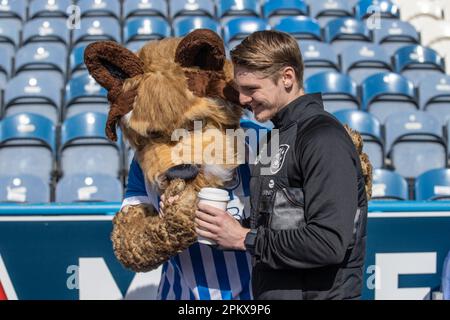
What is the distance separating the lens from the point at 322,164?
1867 millimetres

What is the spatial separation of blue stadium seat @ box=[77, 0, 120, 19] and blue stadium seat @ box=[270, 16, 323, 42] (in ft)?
6.15

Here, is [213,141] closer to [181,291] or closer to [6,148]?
[181,291]

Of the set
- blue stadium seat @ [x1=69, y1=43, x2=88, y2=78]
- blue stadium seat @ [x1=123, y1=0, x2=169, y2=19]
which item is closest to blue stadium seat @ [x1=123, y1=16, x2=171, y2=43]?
blue stadium seat @ [x1=123, y1=0, x2=169, y2=19]

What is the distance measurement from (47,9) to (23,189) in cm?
387

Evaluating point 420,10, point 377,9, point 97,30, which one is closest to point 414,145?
point 377,9

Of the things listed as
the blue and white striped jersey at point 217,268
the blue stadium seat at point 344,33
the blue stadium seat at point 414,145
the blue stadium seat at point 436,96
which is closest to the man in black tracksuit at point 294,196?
the blue and white striped jersey at point 217,268

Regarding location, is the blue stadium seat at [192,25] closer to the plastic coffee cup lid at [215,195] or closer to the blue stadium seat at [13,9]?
the blue stadium seat at [13,9]

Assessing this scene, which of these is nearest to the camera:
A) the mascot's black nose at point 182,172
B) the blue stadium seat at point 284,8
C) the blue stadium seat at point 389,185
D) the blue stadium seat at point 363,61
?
the mascot's black nose at point 182,172

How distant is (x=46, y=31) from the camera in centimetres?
772

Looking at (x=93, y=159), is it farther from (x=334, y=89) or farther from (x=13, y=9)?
(x=13, y=9)

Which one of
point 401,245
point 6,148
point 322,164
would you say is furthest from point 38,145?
point 322,164

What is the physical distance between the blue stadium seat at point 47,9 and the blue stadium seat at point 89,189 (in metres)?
3.80

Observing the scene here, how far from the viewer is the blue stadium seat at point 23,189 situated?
486 cm

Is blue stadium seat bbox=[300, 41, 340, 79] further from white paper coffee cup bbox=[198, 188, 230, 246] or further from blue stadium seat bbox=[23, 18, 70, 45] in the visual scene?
white paper coffee cup bbox=[198, 188, 230, 246]
